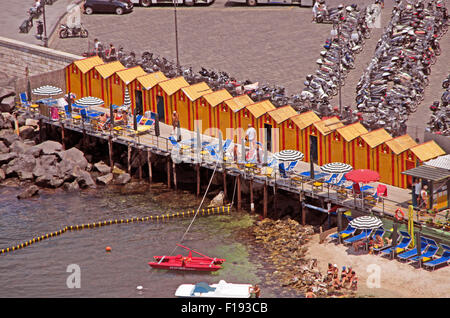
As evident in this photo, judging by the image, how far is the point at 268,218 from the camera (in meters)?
64.6

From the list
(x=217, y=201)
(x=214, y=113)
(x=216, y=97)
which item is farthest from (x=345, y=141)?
(x=216, y=97)

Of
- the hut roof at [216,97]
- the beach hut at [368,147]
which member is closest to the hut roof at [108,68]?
the hut roof at [216,97]

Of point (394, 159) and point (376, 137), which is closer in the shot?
point (394, 159)

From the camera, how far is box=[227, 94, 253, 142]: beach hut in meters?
69.0

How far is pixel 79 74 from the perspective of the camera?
256ft

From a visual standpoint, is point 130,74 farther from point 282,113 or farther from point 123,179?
point 282,113

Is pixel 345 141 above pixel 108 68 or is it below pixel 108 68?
below

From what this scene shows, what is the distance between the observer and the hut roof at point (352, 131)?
209ft

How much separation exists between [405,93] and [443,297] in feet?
69.7

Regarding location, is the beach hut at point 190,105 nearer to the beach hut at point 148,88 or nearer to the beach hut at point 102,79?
the beach hut at point 148,88

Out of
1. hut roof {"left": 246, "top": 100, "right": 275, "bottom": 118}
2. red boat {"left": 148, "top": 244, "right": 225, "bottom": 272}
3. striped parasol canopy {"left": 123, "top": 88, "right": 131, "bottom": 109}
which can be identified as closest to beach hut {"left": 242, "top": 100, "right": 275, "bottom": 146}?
hut roof {"left": 246, "top": 100, "right": 275, "bottom": 118}

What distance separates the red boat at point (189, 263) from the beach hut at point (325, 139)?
33.0 feet

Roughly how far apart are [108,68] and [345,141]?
20584 millimetres
